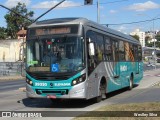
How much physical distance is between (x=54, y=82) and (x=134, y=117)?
14.1 feet

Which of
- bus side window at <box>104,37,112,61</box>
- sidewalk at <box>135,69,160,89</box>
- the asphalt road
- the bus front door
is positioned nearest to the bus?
bus side window at <box>104,37,112,61</box>

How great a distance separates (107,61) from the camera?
17172 millimetres

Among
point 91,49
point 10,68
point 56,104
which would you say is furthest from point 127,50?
point 10,68

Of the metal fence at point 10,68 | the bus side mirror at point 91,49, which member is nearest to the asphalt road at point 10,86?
the bus side mirror at point 91,49

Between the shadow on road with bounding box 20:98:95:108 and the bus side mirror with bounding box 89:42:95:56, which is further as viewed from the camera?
the shadow on road with bounding box 20:98:95:108

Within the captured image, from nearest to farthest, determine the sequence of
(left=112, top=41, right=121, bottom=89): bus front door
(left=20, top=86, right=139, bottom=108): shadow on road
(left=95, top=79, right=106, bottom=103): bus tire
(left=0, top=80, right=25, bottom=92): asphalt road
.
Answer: (left=20, top=86, right=139, bottom=108): shadow on road → (left=95, top=79, right=106, bottom=103): bus tire → (left=112, top=41, right=121, bottom=89): bus front door → (left=0, top=80, right=25, bottom=92): asphalt road

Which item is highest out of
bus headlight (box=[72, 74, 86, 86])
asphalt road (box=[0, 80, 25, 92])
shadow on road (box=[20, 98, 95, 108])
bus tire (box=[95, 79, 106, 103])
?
bus headlight (box=[72, 74, 86, 86])

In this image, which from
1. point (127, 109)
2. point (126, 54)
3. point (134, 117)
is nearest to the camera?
point (134, 117)

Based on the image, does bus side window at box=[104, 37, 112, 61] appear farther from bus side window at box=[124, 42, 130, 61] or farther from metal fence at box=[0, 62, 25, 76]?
metal fence at box=[0, 62, 25, 76]

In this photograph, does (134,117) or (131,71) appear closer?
(134,117)

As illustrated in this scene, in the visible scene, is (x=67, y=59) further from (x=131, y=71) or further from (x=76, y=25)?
(x=131, y=71)

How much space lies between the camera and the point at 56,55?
13.9m

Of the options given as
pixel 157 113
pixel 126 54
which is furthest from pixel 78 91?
pixel 126 54

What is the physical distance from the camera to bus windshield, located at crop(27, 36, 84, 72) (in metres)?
13.8
